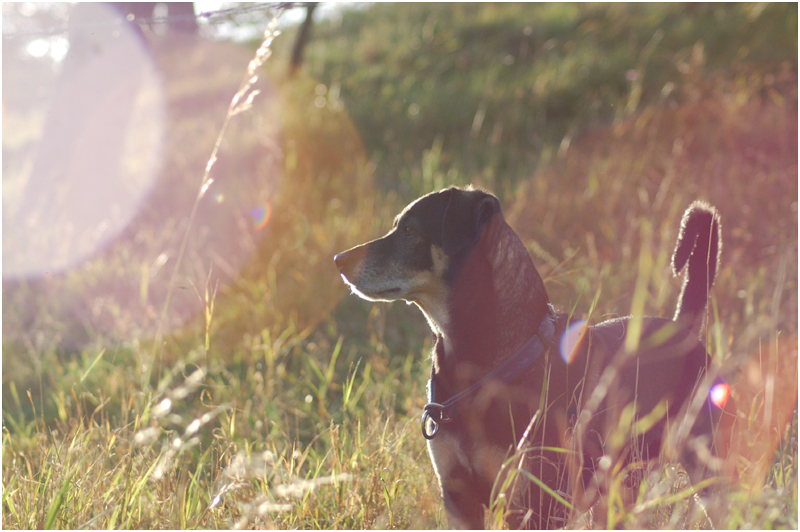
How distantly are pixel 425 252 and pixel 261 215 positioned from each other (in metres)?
2.98

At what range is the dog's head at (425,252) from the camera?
2.11 metres

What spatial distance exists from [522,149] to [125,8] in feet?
14.9

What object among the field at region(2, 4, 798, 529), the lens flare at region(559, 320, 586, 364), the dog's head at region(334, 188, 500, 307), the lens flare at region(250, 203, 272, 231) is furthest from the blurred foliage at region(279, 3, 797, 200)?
the lens flare at region(559, 320, 586, 364)

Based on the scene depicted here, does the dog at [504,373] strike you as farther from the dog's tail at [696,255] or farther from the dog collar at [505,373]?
the dog's tail at [696,255]

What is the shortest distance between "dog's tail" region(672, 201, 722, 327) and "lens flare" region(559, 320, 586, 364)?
0.67 metres

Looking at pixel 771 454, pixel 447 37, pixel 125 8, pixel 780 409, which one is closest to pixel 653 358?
pixel 771 454

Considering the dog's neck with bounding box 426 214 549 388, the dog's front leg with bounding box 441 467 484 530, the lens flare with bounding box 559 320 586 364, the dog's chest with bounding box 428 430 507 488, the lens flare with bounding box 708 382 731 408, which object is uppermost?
the dog's neck with bounding box 426 214 549 388

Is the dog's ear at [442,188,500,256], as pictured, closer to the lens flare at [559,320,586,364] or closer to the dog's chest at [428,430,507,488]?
the lens flare at [559,320,586,364]

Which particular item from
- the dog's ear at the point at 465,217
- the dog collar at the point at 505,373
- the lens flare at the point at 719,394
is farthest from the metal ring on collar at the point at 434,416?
the lens flare at the point at 719,394

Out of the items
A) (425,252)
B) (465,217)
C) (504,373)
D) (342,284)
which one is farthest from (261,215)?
(504,373)

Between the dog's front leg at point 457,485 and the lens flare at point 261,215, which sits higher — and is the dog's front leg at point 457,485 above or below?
below

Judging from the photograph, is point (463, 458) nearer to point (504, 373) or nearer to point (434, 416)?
point (434, 416)

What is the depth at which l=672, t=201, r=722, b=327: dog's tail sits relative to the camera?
2461mm

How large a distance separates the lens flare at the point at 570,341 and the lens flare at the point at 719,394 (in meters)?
0.74
